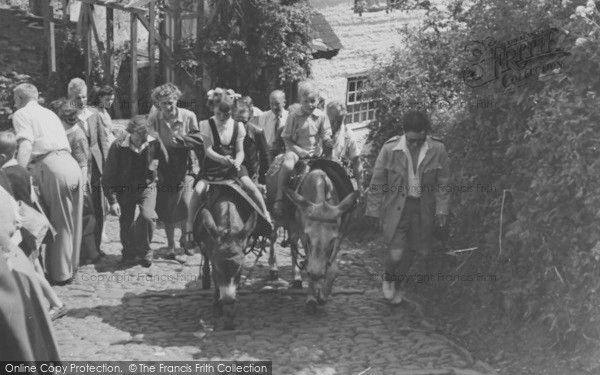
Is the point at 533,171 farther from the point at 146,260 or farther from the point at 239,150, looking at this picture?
the point at 146,260

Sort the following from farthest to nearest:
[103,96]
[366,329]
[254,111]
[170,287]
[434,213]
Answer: [254,111] → [103,96] → [170,287] → [434,213] → [366,329]

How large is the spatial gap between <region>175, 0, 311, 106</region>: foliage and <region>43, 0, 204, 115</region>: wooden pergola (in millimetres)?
383

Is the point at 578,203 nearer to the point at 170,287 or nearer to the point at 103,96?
the point at 170,287

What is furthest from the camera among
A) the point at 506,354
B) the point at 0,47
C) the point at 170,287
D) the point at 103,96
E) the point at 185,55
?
the point at 0,47

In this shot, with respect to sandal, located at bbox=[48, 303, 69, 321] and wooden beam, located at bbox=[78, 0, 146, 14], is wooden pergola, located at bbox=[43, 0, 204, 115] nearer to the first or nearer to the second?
wooden beam, located at bbox=[78, 0, 146, 14]

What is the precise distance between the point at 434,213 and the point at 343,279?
1897mm

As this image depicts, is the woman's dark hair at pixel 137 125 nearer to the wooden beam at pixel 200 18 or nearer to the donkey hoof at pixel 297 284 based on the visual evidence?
the donkey hoof at pixel 297 284

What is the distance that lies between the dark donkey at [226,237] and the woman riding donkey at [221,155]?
1.00 feet

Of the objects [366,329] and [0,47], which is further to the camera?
[0,47]

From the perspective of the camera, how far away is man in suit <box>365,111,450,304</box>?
1071 centimetres

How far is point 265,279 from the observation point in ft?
40.2

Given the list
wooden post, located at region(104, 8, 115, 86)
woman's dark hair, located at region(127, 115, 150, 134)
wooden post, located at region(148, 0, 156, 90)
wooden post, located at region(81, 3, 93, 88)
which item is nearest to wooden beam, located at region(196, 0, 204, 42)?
wooden post, located at region(148, 0, 156, 90)

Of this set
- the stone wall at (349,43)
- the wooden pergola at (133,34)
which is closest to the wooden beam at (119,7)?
the wooden pergola at (133,34)

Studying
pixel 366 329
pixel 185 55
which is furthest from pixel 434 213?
pixel 185 55
